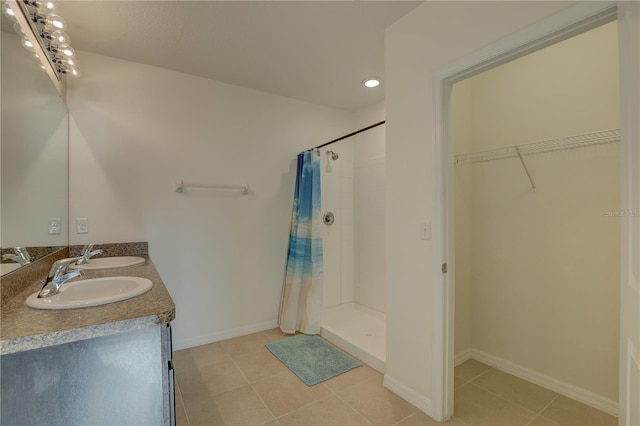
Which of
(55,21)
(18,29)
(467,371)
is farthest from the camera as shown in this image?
(467,371)

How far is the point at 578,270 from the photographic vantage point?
1883mm

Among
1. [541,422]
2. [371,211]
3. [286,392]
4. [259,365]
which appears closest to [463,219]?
[371,211]

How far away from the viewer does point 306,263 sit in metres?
2.89

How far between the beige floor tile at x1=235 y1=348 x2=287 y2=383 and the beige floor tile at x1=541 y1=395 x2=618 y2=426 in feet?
5.71

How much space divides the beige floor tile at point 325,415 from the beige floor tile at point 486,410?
62cm

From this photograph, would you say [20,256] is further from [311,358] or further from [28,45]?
[311,358]

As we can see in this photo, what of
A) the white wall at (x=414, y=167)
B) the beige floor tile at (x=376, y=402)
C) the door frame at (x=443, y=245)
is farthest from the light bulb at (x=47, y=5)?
the beige floor tile at (x=376, y=402)

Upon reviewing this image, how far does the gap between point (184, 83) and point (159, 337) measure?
2.28 metres

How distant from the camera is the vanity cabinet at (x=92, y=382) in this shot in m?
0.88

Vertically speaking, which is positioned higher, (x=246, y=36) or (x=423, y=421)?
(x=246, y=36)

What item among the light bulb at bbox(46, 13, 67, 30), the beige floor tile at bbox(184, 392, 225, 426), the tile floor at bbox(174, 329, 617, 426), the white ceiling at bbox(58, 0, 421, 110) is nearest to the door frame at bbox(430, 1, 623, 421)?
the tile floor at bbox(174, 329, 617, 426)

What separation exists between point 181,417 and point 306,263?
154cm

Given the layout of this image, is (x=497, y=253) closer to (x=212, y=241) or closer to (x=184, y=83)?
(x=212, y=241)

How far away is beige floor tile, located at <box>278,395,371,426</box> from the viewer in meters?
1.64
